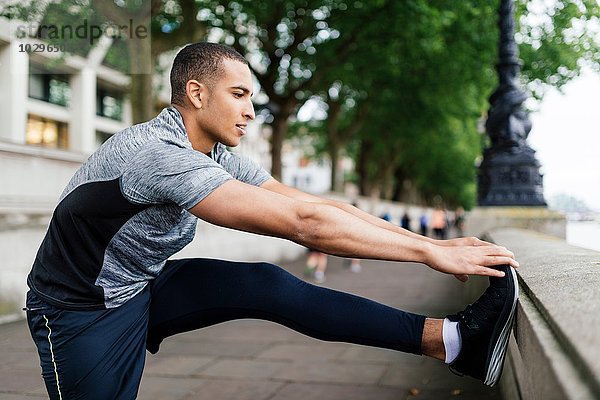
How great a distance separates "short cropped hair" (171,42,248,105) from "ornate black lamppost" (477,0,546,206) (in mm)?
6994

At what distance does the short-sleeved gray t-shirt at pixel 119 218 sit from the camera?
2.21 metres

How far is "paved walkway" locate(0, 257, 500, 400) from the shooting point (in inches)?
172

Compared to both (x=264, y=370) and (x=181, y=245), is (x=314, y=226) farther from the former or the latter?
(x=264, y=370)

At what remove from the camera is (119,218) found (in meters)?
2.36

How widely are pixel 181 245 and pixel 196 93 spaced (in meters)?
0.59

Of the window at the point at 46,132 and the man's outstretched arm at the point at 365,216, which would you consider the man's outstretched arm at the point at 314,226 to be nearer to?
the man's outstretched arm at the point at 365,216

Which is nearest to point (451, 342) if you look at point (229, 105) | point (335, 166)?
point (229, 105)

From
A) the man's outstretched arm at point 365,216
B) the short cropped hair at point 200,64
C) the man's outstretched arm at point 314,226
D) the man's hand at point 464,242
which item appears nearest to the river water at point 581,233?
the man's outstretched arm at point 365,216

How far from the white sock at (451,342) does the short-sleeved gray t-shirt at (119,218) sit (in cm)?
101

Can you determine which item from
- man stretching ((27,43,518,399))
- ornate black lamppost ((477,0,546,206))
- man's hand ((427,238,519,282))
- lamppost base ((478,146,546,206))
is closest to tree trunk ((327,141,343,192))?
lamppost base ((478,146,546,206))

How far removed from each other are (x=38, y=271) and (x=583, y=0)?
19.7 metres

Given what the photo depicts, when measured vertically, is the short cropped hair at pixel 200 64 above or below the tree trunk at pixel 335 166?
below

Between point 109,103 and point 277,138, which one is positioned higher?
point 109,103

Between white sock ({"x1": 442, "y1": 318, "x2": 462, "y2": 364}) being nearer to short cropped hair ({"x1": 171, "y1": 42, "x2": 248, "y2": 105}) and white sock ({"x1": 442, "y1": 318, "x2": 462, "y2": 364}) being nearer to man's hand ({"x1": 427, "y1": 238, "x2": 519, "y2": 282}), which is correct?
man's hand ({"x1": 427, "y1": 238, "x2": 519, "y2": 282})
